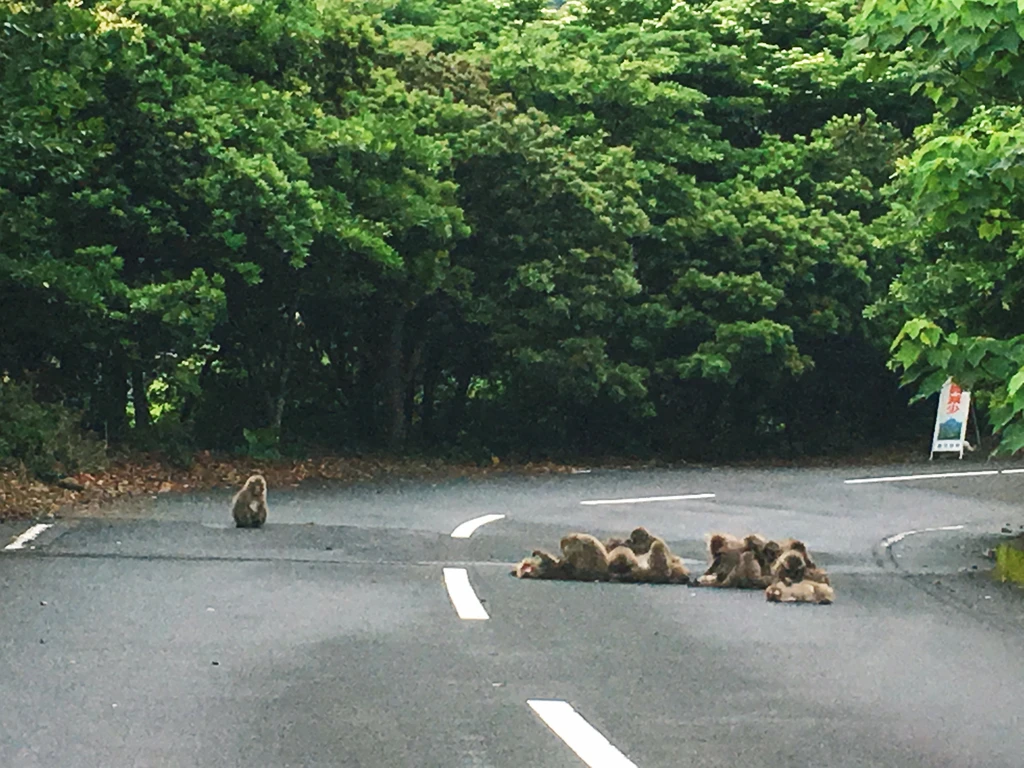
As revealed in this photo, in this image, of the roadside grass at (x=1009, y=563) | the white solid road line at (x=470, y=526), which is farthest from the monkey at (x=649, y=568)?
the roadside grass at (x=1009, y=563)

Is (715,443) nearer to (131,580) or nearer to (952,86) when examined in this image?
(952,86)

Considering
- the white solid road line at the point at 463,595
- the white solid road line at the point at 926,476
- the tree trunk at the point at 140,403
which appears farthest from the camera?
the white solid road line at the point at 926,476

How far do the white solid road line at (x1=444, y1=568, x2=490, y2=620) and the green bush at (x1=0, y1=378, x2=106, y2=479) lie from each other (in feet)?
28.4

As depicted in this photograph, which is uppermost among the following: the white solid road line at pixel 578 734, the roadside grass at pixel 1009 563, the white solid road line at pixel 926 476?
the white solid road line at pixel 578 734

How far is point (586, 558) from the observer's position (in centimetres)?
1246

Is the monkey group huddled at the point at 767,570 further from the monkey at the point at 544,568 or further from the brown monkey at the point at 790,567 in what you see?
the monkey at the point at 544,568

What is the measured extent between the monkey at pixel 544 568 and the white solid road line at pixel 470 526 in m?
2.94

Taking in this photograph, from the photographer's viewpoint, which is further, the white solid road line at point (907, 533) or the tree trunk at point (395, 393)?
the tree trunk at point (395, 393)

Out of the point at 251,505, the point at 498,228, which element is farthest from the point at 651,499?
the point at 251,505

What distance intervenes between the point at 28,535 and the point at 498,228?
1454 centimetres

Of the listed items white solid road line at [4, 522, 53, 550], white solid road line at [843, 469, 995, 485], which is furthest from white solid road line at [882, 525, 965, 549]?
white solid road line at [4, 522, 53, 550]

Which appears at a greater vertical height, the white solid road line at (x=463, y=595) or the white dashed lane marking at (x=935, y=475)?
the white solid road line at (x=463, y=595)

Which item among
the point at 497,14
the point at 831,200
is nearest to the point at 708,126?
the point at 831,200

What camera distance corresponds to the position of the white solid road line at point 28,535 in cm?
1326
